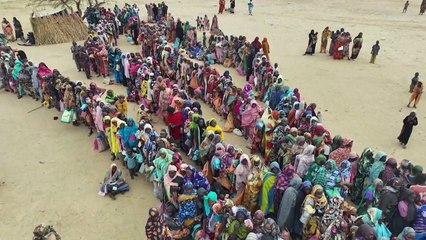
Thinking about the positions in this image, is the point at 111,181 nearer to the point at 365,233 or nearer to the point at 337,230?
the point at 337,230

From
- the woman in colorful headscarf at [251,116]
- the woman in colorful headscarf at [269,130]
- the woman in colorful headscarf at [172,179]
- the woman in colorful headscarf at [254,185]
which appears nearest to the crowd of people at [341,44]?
the woman in colorful headscarf at [251,116]

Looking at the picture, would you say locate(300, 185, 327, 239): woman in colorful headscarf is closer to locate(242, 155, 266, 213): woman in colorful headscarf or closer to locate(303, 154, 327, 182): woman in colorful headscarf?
locate(303, 154, 327, 182): woman in colorful headscarf

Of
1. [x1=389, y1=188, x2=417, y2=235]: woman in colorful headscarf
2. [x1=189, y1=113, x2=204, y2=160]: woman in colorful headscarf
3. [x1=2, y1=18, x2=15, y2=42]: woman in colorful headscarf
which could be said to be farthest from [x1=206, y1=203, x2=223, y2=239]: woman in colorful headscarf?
[x1=2, y1=18, x2=15, y2=42]: woman in colorful headscarf

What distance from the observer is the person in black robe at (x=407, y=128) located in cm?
891

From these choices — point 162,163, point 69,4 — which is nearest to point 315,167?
point 162,163

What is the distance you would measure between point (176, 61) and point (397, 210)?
880cm

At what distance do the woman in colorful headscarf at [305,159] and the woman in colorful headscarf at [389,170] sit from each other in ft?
3.97

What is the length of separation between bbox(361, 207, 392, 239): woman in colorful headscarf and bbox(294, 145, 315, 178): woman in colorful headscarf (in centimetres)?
158

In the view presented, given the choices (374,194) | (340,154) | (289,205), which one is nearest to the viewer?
(289,205)

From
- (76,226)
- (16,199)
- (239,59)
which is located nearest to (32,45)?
(239,59)

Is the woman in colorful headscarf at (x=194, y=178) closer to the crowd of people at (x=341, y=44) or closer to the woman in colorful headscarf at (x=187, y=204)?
the woman in colorful headscarf at (x=187, y=204)

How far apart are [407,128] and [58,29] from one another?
1527cm

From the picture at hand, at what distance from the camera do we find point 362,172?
6.77m

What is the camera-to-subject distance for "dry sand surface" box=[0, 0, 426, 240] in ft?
23.2
